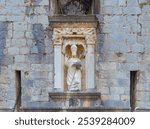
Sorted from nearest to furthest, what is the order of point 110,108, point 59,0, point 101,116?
1. point 101,116
2. point 110,108
3. point 59,0

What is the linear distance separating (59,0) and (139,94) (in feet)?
7.48

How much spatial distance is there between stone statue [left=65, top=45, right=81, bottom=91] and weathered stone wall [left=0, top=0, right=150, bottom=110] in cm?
35

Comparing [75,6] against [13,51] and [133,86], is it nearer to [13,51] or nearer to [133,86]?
Result: [13,51]

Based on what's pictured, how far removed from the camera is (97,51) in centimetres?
1303

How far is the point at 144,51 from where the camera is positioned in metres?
13.1

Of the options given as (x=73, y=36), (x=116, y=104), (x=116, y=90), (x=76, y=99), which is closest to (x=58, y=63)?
(x=73, y=36)

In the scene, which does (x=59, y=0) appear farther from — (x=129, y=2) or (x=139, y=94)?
(x=139, y=94)

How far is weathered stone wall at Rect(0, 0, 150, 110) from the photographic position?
42.6 ft

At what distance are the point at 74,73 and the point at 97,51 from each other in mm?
589

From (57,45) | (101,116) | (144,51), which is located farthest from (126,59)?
(101,116)

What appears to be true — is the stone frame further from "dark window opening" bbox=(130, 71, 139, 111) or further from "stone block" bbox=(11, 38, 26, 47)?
"dark window opening" bbox=(130, 71, 139, 111)

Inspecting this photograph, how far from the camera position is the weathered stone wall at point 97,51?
1298cm

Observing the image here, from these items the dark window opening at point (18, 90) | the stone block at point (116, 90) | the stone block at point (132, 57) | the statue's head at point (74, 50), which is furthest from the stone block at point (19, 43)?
the stone block at point (132, 57)

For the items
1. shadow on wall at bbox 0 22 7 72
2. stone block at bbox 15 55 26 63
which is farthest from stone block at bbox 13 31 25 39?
stone block at bbox 15 55 26 63
